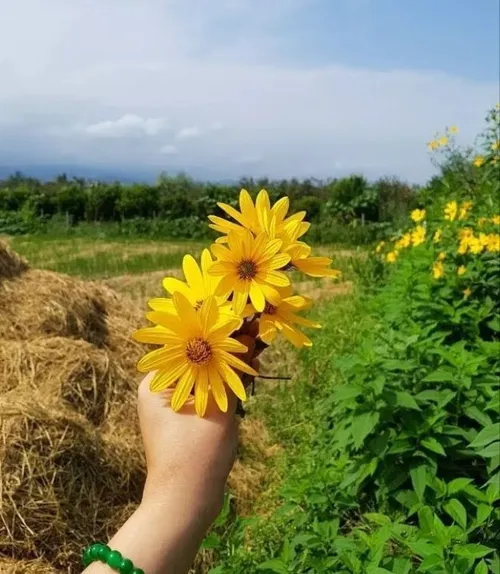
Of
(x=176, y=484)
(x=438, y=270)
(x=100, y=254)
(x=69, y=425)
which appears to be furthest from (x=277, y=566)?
(x=100, y=254)

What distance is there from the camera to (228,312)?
1.04 m

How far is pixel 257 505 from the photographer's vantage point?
3.40 m

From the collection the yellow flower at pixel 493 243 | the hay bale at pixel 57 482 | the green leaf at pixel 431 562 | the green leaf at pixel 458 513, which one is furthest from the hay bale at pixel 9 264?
the green leaf at pixel 431 562

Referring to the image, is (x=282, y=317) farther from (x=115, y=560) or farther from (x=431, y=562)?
(x=431, y=562)

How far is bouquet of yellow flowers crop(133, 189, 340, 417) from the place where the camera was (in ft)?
3.34

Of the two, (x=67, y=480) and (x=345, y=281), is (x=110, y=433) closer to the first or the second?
(x=67, y=480)

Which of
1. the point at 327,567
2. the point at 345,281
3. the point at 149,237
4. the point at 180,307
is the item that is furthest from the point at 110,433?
the point at 149,237

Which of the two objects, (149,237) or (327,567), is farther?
(149,237)

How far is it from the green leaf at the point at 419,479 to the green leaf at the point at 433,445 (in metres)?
0.06

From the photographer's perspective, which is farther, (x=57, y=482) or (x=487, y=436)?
(x=57, y=482)

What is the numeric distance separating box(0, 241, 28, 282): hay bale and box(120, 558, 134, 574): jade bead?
154 inches

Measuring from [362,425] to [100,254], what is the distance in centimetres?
1026

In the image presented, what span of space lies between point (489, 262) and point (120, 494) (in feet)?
7.58

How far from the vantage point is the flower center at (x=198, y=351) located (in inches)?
40.3
